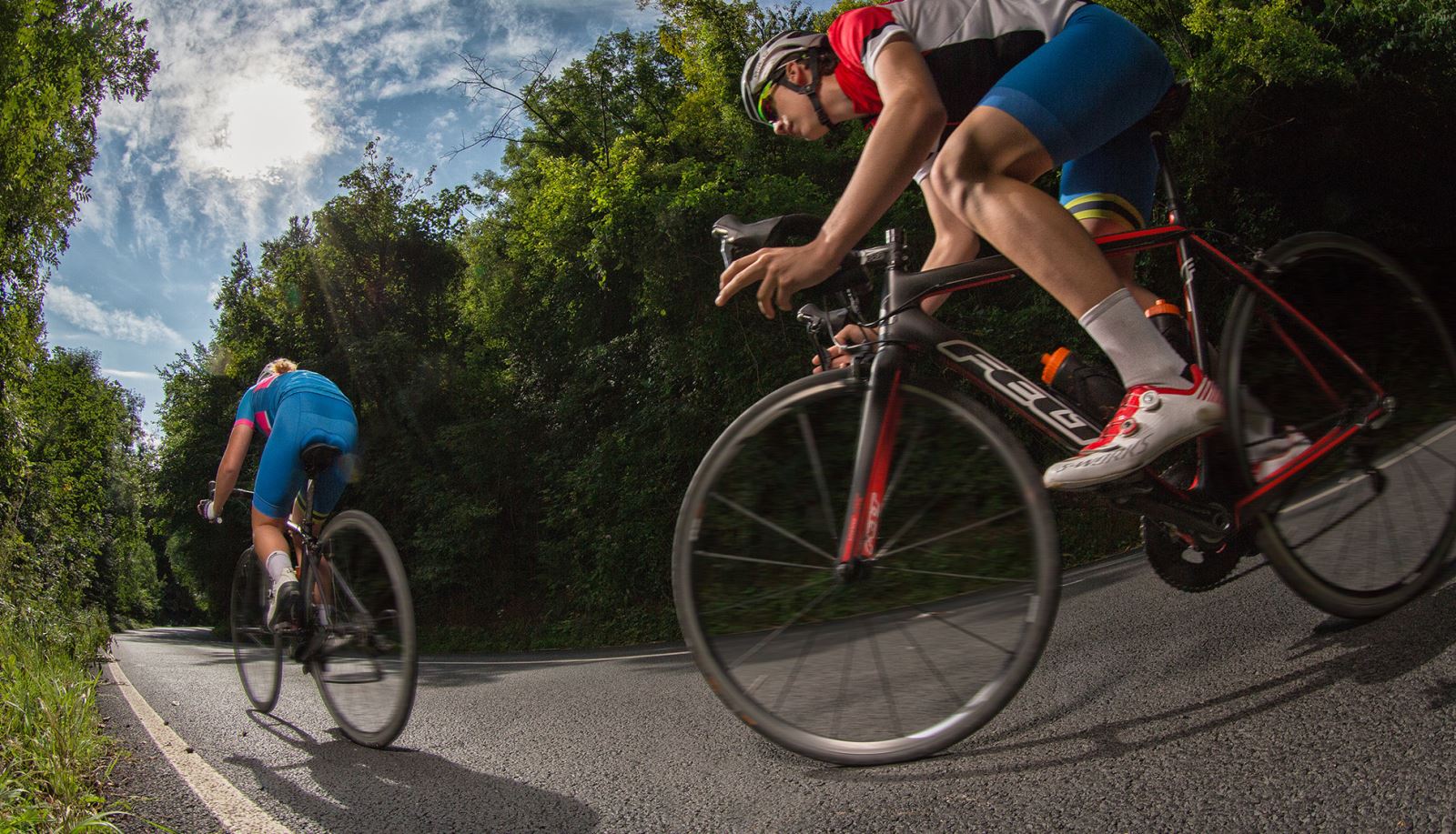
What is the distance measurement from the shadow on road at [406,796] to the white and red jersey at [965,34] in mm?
2136

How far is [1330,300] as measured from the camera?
2402mm

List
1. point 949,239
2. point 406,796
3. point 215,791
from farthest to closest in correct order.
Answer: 1. point 215,791
2. point 406,796
3. point 949,239

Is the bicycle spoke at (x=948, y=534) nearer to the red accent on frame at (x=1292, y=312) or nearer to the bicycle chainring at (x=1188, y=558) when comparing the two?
the bicycle chainring at (x=1188, y=558)

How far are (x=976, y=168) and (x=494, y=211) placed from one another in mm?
25390

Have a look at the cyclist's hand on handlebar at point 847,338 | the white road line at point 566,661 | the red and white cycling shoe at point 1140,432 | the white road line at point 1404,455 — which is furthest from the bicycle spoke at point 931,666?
the white road line at point 566,661

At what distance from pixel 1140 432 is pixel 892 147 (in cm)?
81

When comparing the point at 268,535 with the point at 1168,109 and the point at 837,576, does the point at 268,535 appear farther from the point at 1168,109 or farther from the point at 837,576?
the point at 1168,109

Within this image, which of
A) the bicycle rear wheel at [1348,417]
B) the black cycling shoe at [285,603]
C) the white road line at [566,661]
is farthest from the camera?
the white road line at [566,661]

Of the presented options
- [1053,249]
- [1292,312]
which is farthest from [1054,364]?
[1292,312]

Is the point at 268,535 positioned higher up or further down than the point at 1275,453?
further down

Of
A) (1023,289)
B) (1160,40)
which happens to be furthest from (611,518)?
(1160,40)

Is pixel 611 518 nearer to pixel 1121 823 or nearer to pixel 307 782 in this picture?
pixel 307 782

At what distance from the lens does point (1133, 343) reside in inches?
73.1

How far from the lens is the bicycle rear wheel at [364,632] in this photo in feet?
11.6
